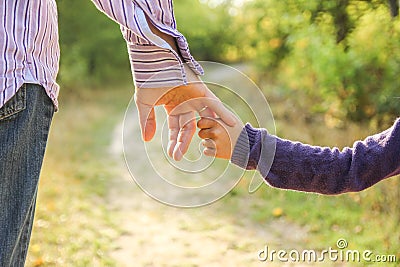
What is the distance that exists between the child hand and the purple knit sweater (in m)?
0.02

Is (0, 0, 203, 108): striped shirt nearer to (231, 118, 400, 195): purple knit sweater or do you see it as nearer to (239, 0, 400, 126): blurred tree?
(231, 118, 400, 195): purple knit sweater

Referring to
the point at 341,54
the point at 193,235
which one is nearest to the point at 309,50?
the point at 341,54

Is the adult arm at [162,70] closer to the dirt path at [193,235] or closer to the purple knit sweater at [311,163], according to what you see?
the purple knit sweater at [311,163]

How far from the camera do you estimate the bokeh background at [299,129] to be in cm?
415

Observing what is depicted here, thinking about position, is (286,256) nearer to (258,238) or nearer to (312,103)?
(258,238)

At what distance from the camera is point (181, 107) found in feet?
4.64

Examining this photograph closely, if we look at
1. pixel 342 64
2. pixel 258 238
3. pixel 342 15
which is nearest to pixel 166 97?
pixel 342 15

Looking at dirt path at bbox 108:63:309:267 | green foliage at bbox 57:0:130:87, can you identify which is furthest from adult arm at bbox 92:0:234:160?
green foliage at bbox 57:0:130:87

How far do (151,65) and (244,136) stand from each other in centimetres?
30

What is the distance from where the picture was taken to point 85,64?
573 inches

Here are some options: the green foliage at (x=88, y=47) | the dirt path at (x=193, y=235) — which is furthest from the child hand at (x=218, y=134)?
the green foliage at (x=88, y=47)

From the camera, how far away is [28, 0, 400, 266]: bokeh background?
4.15 metres

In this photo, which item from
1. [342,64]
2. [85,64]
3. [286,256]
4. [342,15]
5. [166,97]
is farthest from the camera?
[85,64]

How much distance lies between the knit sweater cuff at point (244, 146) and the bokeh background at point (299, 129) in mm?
1986
